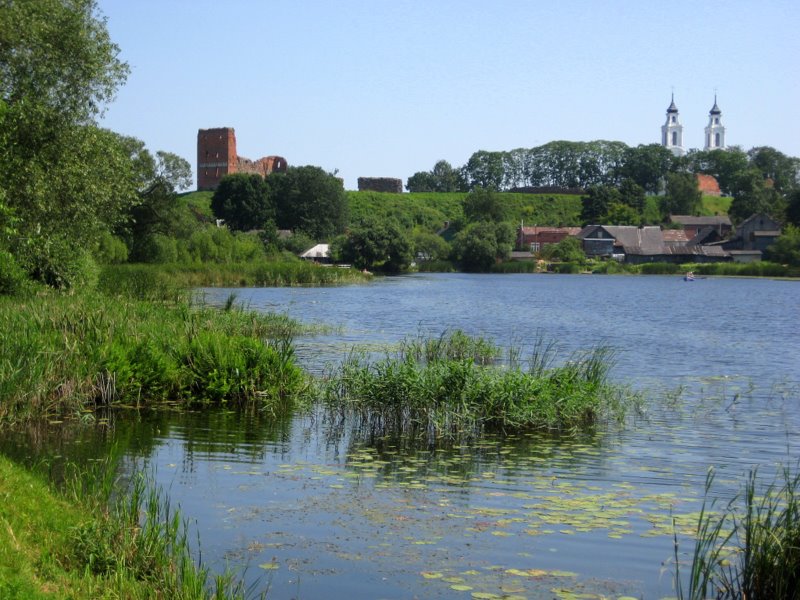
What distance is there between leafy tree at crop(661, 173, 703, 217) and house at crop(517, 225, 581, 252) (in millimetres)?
23193

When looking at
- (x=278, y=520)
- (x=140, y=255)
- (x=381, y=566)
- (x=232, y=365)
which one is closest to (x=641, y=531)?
(x=381, y=566)

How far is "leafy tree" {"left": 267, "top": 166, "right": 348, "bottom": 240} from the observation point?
11800 cm

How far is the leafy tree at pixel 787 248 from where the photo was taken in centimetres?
9981

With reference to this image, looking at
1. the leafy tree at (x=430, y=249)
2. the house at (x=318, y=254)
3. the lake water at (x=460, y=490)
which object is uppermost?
the leafy tree at (x=430, y=249)

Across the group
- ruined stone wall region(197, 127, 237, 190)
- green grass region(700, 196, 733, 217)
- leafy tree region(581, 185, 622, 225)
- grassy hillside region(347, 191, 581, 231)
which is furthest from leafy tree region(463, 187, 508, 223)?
ruined stone wall region(197, 127, 237, 190)

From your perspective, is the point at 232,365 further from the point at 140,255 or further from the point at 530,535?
the point at 140,255

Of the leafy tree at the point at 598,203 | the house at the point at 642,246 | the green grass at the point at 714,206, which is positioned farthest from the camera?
the green grass at the point at 714,206

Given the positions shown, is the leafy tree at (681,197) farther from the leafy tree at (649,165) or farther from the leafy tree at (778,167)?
the leafy tree at (778,167)

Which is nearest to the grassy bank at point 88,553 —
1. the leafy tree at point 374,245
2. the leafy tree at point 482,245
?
the leafy tree at point 374,245

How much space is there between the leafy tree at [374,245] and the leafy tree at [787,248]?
4139cm

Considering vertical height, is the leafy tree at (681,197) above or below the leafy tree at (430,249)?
above

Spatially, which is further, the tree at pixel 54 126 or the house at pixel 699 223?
the house at pixel 699 223

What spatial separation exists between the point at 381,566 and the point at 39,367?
25.0 ft

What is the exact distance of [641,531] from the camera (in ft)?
31.4
